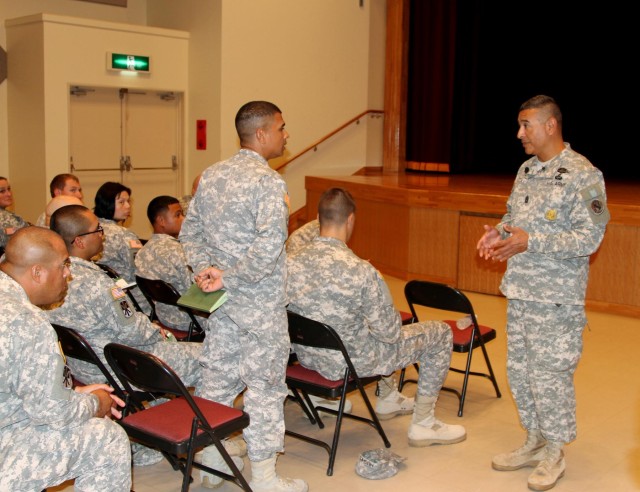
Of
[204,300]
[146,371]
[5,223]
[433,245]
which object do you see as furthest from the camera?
[433,245]

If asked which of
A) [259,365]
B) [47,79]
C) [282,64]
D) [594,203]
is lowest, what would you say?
[259,365]

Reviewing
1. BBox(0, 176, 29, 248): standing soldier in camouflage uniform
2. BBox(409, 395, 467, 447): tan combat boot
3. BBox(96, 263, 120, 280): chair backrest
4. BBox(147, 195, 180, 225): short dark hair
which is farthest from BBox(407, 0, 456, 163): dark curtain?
BBox(409, 395, 467, 447): tan combat boot

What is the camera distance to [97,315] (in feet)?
10.3

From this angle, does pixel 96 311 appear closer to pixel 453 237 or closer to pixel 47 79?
pixel 453 237

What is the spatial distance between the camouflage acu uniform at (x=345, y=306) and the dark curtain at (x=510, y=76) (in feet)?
25.7

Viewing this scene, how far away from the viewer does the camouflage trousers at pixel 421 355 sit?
3.58 m

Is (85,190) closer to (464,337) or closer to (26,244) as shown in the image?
(464,337)

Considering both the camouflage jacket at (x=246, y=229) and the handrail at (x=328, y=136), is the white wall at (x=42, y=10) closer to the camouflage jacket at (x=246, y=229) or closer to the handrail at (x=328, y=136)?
the handrail at (x=328, y=136)

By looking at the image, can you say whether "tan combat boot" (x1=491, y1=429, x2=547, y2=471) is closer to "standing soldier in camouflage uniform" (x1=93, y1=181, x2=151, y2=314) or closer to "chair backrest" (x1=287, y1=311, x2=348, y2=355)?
"chair backrest" (x1=287, y1=311, x2=348, y2=355)

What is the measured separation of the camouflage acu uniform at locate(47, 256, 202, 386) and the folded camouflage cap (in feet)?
2.99

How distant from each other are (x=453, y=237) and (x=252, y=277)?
4560mm

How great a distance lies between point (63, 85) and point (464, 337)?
5.91 metres

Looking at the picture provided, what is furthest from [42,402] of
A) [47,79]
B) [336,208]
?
[47,79]

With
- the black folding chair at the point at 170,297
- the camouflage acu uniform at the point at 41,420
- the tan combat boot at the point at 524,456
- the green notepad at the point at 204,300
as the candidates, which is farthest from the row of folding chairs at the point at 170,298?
the tan combat boot at the point at 524,456
